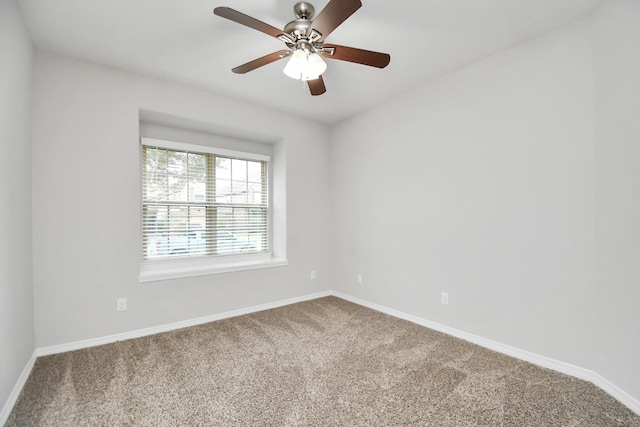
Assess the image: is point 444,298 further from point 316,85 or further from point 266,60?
point 266,60

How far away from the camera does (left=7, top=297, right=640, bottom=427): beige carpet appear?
1.63 meters

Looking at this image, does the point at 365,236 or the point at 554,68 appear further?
the point at 365,236

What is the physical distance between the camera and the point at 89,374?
208cm

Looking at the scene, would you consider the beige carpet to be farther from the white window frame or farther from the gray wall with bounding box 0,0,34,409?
the white window frame

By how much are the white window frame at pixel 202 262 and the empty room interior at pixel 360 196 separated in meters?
0.03

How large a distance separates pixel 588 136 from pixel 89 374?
397 cm

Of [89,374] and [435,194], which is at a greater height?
[435,194]

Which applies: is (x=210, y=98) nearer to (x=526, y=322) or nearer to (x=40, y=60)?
(x=40, y=60)

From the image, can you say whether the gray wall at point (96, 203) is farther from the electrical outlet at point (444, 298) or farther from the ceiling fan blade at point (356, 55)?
the electrical outlet at point (444, 298)

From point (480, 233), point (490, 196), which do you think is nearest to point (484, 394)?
point (480, 233)

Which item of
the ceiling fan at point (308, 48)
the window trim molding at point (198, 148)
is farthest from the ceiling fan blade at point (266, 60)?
the window trim molding at point (198, 148)

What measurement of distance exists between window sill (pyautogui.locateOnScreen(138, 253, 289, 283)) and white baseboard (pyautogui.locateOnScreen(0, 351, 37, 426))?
905 millimetres

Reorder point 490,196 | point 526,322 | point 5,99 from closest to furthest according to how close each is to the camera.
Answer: point 5,99 → point 526,322 → point 490,196

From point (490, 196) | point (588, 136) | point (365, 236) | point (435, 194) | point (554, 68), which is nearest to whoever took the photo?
point (588, 136)
